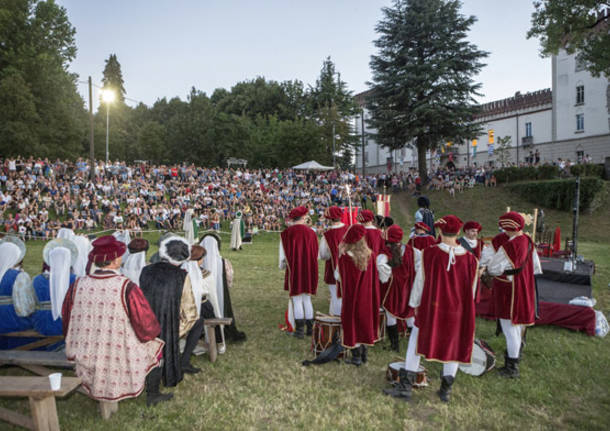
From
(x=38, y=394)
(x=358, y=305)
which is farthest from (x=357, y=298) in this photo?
(x=38, y=394)

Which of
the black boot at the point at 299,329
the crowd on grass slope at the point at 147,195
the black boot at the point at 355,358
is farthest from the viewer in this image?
the crowd on grass slope at the point at 147,195

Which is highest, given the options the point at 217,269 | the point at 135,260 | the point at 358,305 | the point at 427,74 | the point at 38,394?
the point at 427,74

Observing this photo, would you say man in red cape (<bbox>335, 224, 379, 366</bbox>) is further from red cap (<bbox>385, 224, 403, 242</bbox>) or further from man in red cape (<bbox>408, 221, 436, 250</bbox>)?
man in red cape (<bbox>408, 221, 436, 250</bbox>)

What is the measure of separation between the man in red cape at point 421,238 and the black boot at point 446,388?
2.30 meters

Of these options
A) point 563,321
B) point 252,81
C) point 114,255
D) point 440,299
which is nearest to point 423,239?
point 440,299

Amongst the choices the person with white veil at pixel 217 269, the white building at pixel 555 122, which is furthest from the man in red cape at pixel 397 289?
the white building at pixel 555 122

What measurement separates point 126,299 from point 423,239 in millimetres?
4490

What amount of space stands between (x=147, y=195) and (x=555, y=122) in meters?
39.1

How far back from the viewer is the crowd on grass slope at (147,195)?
21.7 m

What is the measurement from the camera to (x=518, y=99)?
48.2 metres

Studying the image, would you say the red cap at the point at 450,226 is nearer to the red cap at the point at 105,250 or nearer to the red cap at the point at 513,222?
the red cap at the point at 513,222

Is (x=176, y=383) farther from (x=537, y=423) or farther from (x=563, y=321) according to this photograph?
(x=563, y=321)

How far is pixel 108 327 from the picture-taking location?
12.8 ft

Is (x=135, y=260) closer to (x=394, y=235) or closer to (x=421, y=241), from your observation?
(x=394, y=235)
